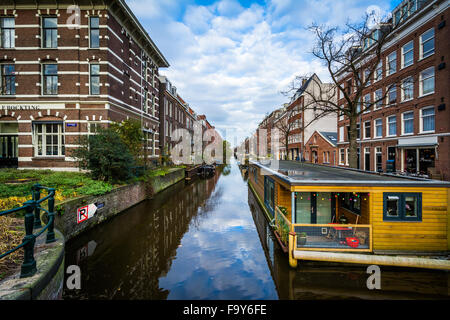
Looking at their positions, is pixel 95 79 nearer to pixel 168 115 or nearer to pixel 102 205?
pixel 102 205

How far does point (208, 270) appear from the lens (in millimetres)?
7070

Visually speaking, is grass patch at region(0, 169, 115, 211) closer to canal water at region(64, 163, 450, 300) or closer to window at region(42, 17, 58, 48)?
canal water at region(64, 163, 450, 300)

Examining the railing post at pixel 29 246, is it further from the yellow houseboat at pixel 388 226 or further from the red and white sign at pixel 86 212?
the yellow houseboat at pixel 388 226

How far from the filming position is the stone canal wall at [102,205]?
8.55 meters

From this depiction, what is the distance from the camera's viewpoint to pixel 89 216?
9.95 meters

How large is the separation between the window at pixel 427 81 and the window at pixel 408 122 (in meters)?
2.03

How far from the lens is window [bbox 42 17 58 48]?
1742cm

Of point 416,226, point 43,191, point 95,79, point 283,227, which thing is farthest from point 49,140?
point 416,226

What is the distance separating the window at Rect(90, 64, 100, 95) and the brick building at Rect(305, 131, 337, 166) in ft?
97.9

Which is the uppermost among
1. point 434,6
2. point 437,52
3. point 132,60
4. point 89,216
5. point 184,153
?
point 434,6

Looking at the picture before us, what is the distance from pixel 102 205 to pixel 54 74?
13606 mm
